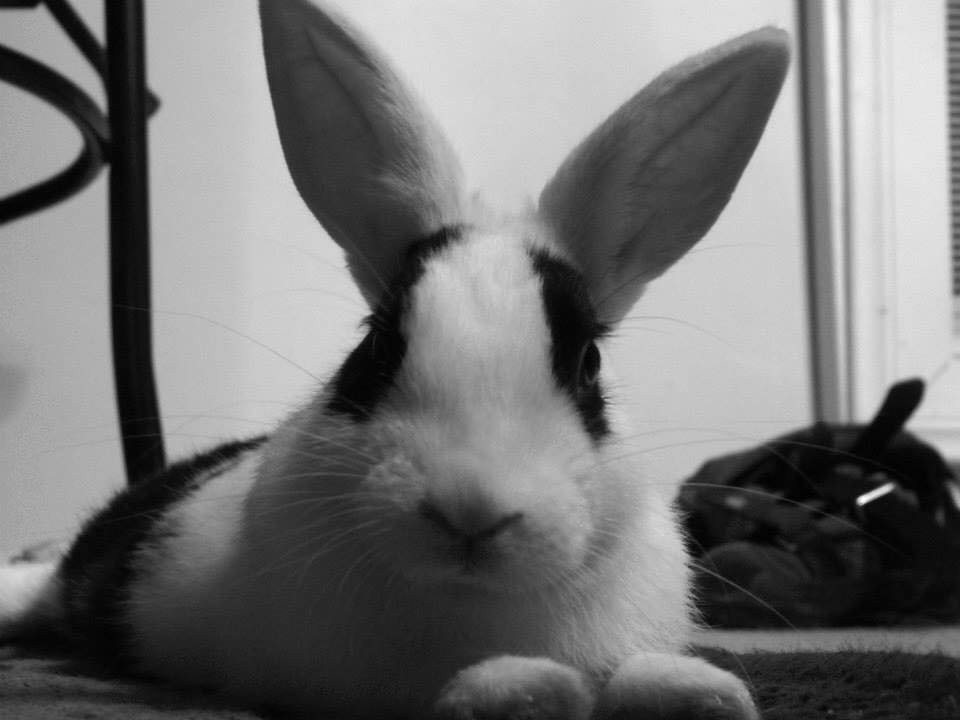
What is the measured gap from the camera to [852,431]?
1.59 meters

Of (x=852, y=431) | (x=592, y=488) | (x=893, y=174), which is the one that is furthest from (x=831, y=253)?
(x=592, y=488)

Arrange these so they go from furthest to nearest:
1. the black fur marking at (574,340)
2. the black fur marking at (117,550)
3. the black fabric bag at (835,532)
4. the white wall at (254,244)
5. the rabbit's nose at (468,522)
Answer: the white wall at (254,244) → the black fabric bag at (835,532) → the black fur marking at (117,550) → the black fur marking at (574,340) → the rabbit's nose at (468,522)

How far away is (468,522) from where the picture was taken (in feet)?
1.61

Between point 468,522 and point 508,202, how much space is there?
1.04 meters

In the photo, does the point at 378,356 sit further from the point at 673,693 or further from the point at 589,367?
the point at 673,693

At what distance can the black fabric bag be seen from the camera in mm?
1257

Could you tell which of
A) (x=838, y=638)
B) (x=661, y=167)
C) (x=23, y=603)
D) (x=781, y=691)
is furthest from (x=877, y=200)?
(x=23, y=603)

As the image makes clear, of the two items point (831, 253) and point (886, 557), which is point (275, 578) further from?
point (831, 253)

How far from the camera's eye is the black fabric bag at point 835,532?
1.26 m

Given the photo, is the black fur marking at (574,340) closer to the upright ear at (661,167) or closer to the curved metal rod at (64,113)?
the upright ear at (661,167)

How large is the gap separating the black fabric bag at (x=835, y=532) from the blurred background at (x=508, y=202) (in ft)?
0.62

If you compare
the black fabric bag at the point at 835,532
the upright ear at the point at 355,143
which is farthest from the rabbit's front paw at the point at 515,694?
the black fabric bag at the point at 835,532

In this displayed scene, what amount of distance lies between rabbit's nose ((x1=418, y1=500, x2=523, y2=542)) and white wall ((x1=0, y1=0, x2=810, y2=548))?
110cm

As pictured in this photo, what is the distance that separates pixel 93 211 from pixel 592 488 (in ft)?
4.56
